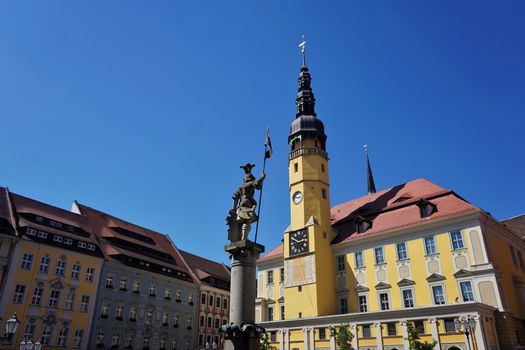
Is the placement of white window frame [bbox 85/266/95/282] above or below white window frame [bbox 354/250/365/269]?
below

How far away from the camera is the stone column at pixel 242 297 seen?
11.3 meters

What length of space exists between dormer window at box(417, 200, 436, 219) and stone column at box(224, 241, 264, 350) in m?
26.5

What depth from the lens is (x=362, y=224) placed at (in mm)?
40281

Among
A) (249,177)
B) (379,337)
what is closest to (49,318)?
(379,337)

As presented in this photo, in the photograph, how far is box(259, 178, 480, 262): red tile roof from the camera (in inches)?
1372

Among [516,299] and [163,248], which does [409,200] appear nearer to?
[516,299]

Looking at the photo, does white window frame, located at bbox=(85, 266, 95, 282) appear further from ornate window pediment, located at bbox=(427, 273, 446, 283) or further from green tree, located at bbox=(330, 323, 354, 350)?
ornate window pediment, located at bbox=(427, 273, 446, 283)

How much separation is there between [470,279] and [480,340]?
4.83 m

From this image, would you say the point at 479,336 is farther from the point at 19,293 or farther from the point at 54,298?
the point at 19,293

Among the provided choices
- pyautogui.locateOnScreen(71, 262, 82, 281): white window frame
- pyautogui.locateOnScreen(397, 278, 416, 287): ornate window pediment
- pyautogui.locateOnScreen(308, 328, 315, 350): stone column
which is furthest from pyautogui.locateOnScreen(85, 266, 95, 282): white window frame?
pyautogui.locateOnScreen(397, 278, 416, 287): ornate window pediment

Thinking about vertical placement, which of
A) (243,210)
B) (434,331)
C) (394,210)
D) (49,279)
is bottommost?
(434,331)

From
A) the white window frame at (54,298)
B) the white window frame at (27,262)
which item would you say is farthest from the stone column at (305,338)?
the white window frame at (27,262)

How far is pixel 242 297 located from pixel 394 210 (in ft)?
100

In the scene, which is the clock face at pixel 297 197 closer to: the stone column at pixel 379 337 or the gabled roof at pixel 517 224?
the stone column at pixel 379 337
